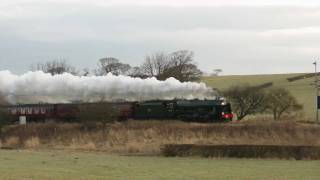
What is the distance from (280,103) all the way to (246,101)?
4107mm

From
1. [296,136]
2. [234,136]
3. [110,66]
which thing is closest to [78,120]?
[234,136]

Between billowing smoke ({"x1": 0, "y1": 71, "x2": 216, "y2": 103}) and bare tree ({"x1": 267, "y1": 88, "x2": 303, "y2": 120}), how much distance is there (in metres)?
8.78

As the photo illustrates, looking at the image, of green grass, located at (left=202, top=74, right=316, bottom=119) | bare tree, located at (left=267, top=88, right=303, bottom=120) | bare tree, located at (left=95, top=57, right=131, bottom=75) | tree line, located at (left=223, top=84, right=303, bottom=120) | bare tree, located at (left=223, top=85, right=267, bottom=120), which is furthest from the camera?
bare tree, located at (left=95, top=57, right=131, bottom=75)

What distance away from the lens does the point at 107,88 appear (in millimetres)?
65750

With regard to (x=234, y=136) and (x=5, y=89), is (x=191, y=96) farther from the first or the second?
(x=5, y=89)

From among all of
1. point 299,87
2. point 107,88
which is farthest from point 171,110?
point 299,87

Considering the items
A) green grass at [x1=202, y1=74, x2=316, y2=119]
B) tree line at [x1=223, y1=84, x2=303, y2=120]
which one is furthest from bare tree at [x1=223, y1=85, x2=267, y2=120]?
green grass at [x1=202, y1=74, x2=316, y2=119]

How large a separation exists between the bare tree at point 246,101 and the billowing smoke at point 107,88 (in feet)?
16.7

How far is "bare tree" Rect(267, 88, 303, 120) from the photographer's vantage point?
7169 centimetres

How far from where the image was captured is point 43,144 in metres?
56.1

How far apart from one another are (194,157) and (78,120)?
25.2 m

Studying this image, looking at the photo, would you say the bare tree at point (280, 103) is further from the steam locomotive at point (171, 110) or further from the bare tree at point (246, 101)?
the steam locomotive at point (171, 110)

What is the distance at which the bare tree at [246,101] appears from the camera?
232 feet

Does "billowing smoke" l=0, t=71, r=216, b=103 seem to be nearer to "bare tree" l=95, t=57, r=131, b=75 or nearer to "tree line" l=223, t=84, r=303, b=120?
"tree line" l=223, t=84, r=303, b=120
